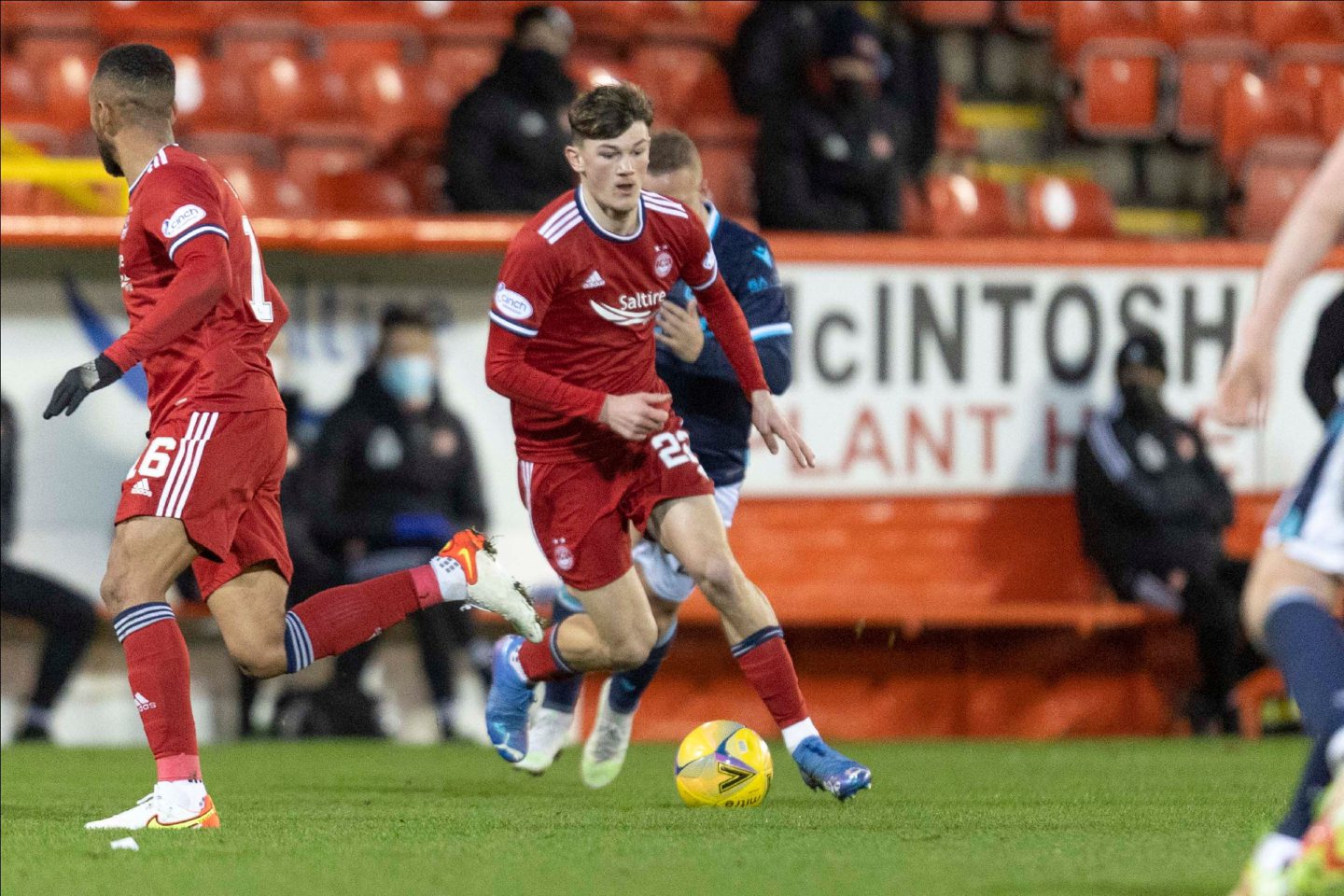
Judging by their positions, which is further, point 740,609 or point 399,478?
point 399,478

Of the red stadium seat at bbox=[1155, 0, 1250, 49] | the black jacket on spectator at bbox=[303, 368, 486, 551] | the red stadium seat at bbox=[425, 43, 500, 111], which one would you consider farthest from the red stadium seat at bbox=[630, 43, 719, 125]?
the red stadium seat at bbox=[1155, 0, 1250, 49]

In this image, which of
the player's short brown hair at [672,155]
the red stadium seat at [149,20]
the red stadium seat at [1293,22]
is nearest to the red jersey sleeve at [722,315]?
the player's short brown hair at [672,155]

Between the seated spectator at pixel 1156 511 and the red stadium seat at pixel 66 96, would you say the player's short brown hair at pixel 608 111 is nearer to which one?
the seated spectator at pixel 1156 511

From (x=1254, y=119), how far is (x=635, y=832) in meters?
7.69

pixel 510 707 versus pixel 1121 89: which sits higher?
pixel 1121 89

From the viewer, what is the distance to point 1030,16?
1198 centimetres

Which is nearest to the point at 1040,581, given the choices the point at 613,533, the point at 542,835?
the point at 613,533

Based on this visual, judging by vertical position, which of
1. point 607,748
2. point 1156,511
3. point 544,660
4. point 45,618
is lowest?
point 1156,511

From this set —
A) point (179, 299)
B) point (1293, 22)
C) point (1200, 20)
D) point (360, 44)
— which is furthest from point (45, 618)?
point (1293, 22)

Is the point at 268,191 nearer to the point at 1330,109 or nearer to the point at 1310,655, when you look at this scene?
the point at 1330,109

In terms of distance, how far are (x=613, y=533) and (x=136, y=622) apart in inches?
57.1

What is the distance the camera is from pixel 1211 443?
32.8 feet

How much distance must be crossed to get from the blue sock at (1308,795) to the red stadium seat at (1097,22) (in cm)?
866

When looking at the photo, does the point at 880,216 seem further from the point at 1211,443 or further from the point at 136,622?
the point at 136,622
